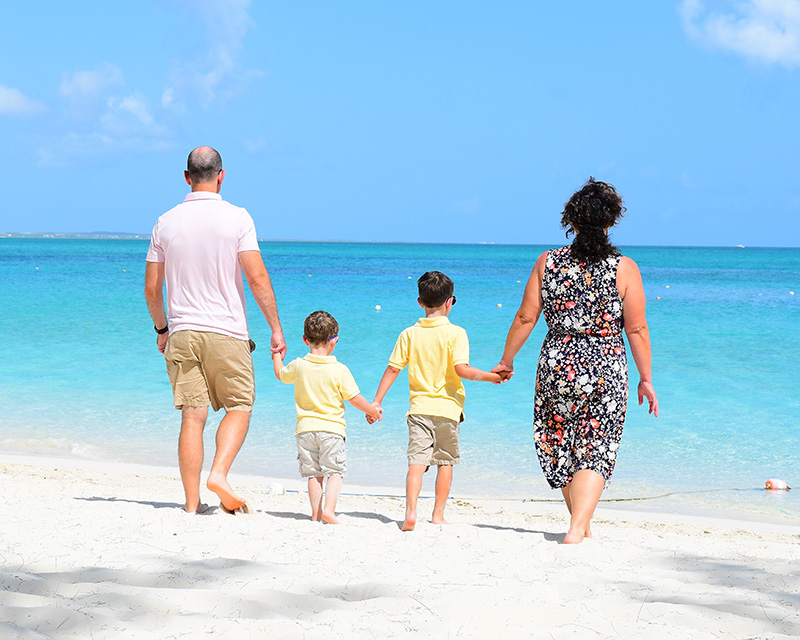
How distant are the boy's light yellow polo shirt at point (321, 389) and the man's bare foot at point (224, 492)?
48 centimetres

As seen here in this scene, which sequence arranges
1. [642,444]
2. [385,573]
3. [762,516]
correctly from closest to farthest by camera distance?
[385,573]
[762,516]
[642,444]

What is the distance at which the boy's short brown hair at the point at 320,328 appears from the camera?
4133mm

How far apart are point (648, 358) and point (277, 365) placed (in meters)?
1.78

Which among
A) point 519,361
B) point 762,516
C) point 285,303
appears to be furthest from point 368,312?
point 762,516

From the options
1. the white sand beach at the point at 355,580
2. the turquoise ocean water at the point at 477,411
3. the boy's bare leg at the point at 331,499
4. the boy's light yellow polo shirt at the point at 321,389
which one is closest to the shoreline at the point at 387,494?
the turquoise ocean water at the point at 477,411

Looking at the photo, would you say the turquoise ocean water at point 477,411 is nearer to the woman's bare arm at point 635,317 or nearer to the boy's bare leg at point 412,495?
the boy's bare leg at point 412,495

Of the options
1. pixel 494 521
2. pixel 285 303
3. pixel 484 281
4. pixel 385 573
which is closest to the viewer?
pixel 385 573

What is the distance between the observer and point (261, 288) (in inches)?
155

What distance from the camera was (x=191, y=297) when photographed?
3.95 meters

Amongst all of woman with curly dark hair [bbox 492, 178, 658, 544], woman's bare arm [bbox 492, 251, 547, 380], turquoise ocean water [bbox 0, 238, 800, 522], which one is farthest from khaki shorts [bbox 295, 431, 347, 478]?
turquoise ocean water [bbox 0, 238, 800, 522]

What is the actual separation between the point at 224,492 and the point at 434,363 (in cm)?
120

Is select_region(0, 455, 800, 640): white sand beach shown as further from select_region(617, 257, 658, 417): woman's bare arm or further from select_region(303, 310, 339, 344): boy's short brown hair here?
select_region(303, 310, 339, 344): boy's short brown hair

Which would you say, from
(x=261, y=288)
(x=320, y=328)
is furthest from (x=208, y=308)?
(x=320, y=328)

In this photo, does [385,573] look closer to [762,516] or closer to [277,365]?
[277,365]
